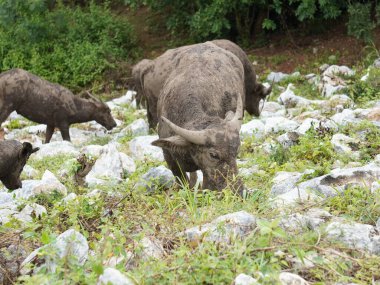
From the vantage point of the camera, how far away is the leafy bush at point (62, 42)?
53.6 feet

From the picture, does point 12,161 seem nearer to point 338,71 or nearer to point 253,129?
point 253,129

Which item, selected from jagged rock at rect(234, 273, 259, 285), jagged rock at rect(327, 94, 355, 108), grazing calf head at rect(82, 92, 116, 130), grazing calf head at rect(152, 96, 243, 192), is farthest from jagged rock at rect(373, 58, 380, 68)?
jagged rock at rect(234, 273, 259, 285)

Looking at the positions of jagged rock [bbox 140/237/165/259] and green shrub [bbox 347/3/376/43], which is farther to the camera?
green shrub [bbox 347/3/376/43]

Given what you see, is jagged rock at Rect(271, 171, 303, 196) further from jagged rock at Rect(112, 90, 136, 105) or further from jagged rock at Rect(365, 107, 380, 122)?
jagged rock at Rect(112, 90, 136, 105)

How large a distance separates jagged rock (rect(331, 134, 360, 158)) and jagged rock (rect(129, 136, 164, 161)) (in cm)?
220

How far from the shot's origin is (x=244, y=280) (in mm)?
3438

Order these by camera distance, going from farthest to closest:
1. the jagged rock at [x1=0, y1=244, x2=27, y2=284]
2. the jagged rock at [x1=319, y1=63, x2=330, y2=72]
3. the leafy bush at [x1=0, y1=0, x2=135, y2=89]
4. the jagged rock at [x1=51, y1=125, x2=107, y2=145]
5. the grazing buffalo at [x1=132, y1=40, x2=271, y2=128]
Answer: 1. the leafy bush at [x1=0, y1=0, x2=135, y2=89]
2. the jagged rock at [x1=319, y1=63, x2=330, y2=72]
3. the jagged rock at [x1=51, y1=125, x2=107, y2=145]
4. the grazing buffalo at [x1=132, y1=40, x2=271, y2=128]
5. the jagged rock at [x1=0, y1=244, x2=27, y2=284]

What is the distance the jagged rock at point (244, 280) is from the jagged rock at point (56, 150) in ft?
19.9

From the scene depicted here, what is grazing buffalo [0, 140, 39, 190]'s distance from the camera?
709 cm

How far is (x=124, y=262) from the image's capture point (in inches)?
151

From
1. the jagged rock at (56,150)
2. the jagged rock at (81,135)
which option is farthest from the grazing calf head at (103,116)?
the jagged rock at (56,150)

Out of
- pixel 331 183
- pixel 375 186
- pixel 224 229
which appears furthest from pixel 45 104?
pixel 224 229

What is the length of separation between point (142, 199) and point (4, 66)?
12.3 meters

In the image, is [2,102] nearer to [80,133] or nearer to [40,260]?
[80,133]
